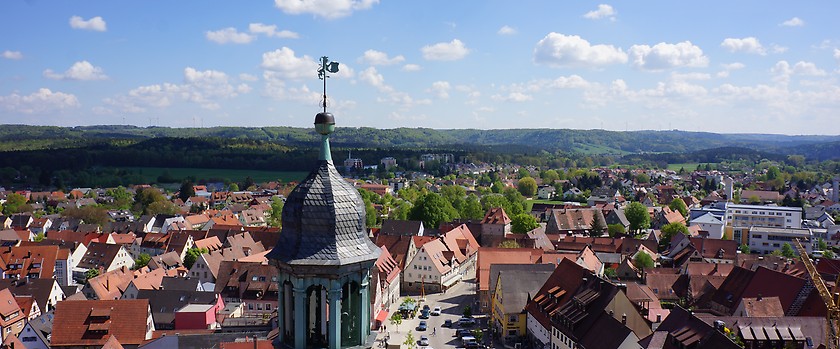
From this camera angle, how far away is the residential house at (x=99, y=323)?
40719 millimetres

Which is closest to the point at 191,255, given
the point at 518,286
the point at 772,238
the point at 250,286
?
the point at 250,286

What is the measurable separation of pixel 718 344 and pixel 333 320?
931 inches

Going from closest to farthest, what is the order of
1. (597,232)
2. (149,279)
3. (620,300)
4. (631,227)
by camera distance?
(620,300), (149,279), (597,232), (631,227)

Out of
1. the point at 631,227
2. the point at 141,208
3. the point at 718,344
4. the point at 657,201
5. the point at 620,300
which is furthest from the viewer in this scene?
the point at 657,201

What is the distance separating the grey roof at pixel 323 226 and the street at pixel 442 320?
35.6 meters

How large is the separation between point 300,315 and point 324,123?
10.6 ft

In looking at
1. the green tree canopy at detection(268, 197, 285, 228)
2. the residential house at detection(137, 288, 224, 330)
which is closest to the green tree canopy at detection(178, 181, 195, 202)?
the green tree canopy at detection(268, 197, 285, 228)

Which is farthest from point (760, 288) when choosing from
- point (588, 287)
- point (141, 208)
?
point (141, 208)

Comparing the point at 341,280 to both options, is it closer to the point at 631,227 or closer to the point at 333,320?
the point at 333,320

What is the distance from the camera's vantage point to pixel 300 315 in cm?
1052

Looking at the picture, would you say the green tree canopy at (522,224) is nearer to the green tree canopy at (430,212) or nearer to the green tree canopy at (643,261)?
the green tree canopy at (430,212)

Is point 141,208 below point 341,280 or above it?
below

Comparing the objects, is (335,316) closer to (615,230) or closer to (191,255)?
(191,255)

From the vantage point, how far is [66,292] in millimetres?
59406
